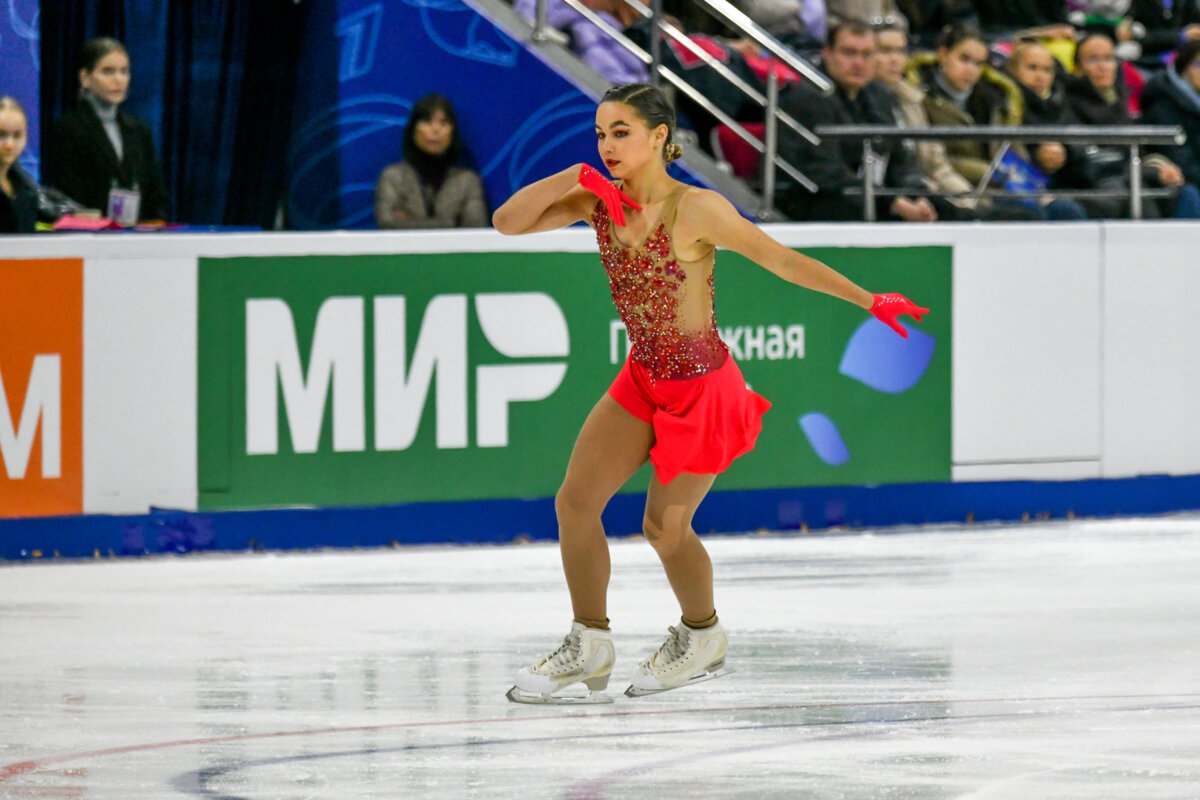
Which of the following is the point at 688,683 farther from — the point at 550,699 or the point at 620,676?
the point at 550,699

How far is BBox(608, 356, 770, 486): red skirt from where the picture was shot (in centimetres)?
484

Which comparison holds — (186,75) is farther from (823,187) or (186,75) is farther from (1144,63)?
(1144,63)

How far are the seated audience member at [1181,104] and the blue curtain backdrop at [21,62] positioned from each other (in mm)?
5514

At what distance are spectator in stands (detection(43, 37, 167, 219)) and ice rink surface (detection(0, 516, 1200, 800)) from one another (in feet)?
5.49

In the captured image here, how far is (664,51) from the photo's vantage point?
9.46 metres

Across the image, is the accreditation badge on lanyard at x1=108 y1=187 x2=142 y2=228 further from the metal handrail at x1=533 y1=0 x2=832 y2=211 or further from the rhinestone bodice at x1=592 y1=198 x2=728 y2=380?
the rhinestone bodice at x1=592 y1=198 x2=728 y2=380

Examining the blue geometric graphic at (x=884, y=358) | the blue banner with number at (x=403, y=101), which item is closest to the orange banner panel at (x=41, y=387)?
the blue banner with number at (x=403, y=101)

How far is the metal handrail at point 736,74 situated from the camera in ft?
29.0

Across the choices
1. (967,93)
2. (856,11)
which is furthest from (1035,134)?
(856,11)

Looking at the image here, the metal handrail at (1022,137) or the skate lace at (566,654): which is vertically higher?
the metal handrail at (1022,137)

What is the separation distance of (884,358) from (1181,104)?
3.17 m

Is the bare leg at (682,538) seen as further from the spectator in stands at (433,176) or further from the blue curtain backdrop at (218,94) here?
the blue curtain backdrop at (218,94)

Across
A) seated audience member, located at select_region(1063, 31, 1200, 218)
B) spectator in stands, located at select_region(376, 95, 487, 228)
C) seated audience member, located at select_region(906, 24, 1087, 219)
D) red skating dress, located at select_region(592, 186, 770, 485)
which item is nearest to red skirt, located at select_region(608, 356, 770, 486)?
red skating dress, located at select_region(592, 186, 770, 485)

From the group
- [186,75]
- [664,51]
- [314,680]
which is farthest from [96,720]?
[664,51]
